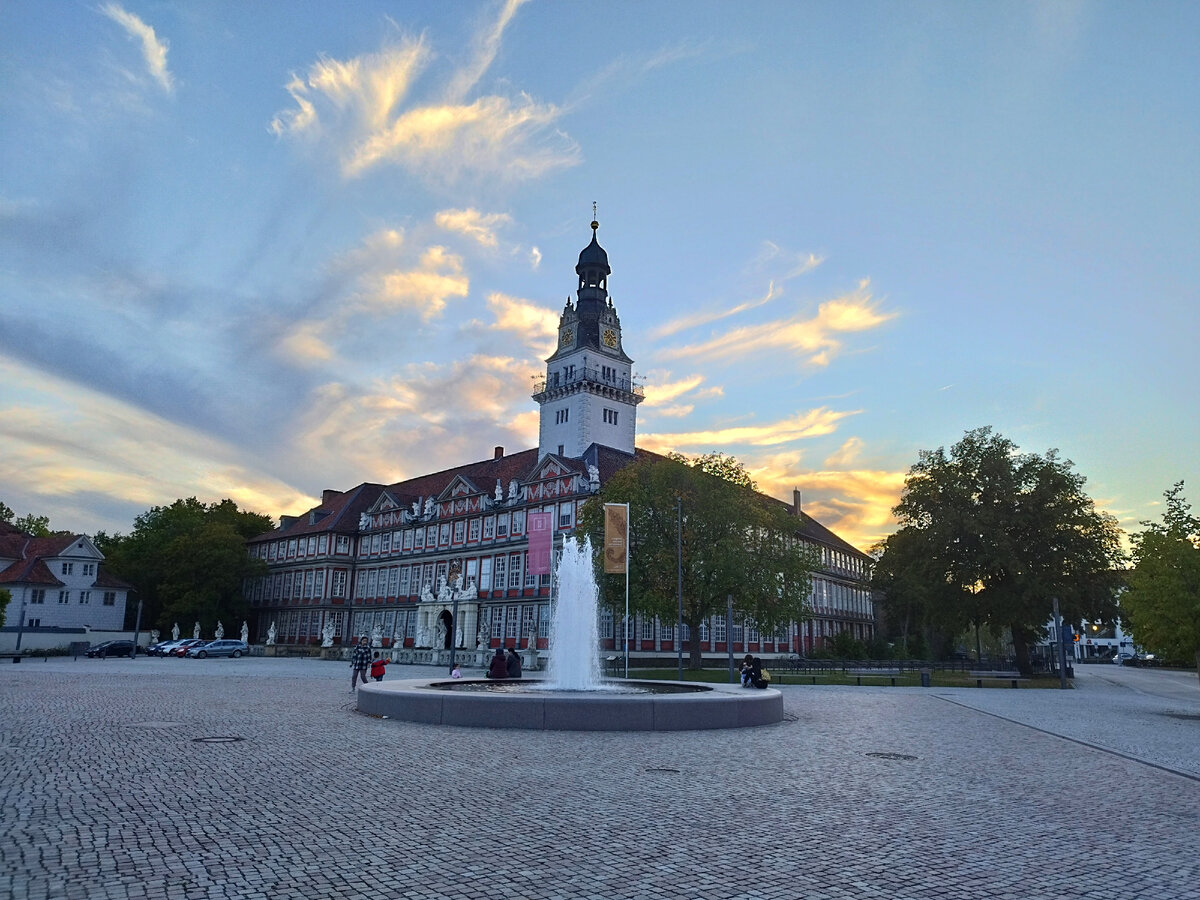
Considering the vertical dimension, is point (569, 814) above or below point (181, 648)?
below

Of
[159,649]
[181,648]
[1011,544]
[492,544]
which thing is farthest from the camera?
[492,544]

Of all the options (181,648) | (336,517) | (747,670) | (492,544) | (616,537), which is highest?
(336,517)

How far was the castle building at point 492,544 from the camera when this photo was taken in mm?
68125

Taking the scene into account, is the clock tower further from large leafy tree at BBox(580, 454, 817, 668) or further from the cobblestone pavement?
the cobblestone pavement

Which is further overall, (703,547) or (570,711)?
(703,547)

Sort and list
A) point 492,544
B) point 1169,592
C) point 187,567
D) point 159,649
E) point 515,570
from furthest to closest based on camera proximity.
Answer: point 187,567 < point 492,544 < point 515,570 < point 159,649 < point 1169,592

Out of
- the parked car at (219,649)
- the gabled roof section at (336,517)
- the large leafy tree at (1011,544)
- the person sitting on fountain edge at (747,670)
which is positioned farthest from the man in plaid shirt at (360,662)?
the gabled roof section at (336,517)

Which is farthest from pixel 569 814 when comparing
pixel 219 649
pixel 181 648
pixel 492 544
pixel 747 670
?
pixel 219 649

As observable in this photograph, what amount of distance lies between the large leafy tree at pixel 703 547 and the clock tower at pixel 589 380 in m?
21.5

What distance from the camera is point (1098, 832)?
32.8 ft

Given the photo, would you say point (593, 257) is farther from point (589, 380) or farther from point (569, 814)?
point (569, 814)

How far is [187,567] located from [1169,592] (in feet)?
267

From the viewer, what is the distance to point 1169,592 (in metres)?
28.2

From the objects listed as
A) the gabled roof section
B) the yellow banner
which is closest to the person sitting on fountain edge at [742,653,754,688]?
the yellow banner
